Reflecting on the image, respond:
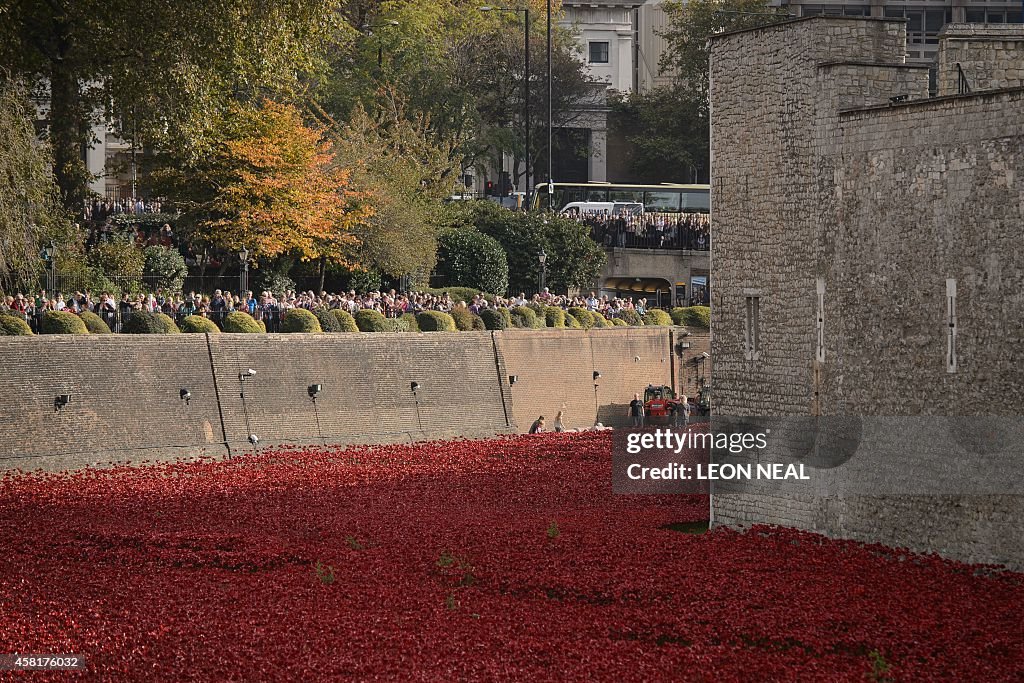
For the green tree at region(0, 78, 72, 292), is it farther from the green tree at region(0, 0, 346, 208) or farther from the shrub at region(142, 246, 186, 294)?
the shrub at region(142, 246, 186, 294)

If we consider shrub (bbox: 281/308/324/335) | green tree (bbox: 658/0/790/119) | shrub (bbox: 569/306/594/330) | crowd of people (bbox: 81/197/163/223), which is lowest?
shrub (bbox: 569/306/594/330)

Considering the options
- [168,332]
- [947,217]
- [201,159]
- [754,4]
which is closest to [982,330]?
[947,217]

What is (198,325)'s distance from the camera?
111 feet

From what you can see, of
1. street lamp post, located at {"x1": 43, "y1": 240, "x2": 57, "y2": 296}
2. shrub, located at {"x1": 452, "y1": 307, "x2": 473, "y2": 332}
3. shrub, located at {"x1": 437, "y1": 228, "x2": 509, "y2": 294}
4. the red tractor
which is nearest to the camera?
street lamp post, located at {"x1": 43, "y1": 240, "x2": 57, "y2": 296}

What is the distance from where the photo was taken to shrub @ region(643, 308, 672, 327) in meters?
45.3

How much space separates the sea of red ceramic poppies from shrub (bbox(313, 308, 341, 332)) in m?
11.0

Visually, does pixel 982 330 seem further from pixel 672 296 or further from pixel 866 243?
pixel 672 296

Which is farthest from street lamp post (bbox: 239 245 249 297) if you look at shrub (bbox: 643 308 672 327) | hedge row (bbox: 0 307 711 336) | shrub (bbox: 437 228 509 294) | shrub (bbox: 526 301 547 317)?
shrub (bbox: 643 308 672 327)

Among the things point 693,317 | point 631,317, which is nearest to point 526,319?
point 631,317

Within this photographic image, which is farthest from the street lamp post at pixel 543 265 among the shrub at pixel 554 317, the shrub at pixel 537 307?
the shrub at pixel 554 317

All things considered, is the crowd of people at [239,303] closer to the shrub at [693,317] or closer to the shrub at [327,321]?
the shrub at [327,321]

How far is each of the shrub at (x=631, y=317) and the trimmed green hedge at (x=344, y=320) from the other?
1048 centimetres

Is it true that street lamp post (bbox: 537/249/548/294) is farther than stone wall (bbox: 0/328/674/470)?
Yes

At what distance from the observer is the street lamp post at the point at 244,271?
41406 millimetres
